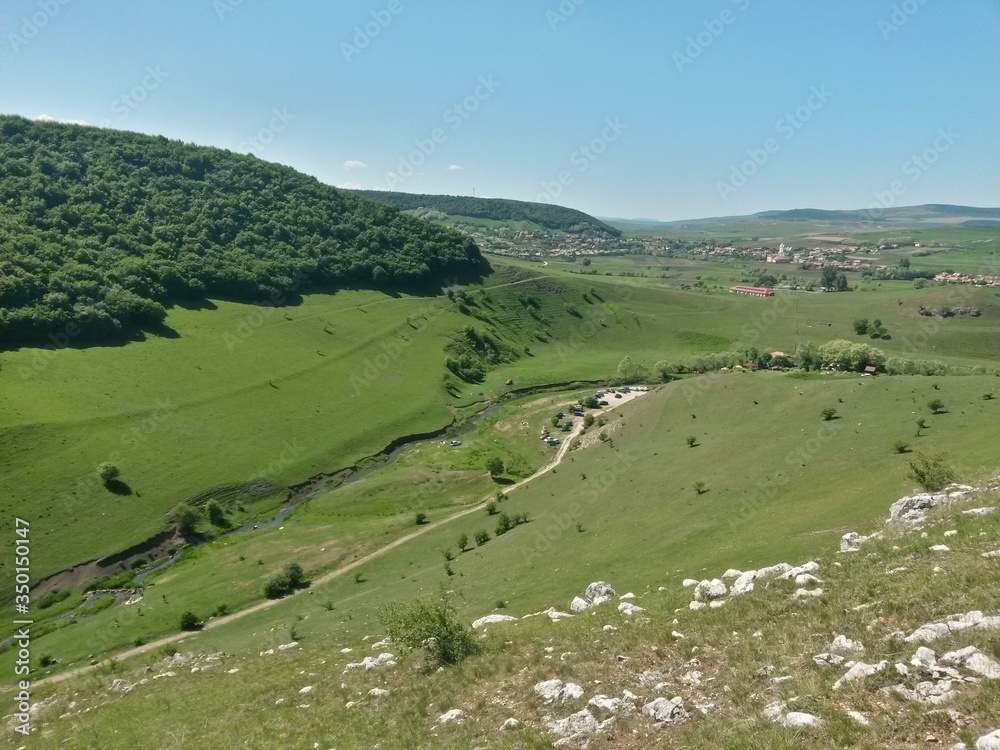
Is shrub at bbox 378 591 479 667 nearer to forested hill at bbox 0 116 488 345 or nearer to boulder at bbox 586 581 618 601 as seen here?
boulder at bbox 586 581 618 601

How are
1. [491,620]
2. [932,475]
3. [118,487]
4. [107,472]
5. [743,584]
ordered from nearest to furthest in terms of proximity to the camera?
[743,584], [491,620], [932,475], [107,472], [118,487]

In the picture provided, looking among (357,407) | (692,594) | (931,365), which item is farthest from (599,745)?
(931,365)

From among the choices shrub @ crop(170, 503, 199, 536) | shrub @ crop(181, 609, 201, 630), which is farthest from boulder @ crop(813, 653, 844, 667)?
shrub @ crop(170, 503, 199, 536)

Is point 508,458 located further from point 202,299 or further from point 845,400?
point 202,299

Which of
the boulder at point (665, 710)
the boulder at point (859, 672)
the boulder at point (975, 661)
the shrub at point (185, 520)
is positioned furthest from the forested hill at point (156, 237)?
the boulder at point (975, 661)

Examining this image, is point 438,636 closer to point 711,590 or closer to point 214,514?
point 711,590

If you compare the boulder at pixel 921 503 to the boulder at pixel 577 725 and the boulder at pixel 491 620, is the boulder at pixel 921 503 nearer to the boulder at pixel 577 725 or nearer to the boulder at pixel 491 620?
the boulder at pixel 577 725

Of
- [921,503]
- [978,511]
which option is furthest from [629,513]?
Result: [978,511]
